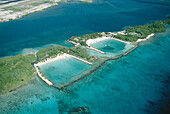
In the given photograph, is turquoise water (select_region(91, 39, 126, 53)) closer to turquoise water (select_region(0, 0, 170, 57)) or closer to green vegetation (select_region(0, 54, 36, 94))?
turquoise water (select_region(0, 0, 170, 57))

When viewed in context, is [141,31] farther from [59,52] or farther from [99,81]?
[99,81]

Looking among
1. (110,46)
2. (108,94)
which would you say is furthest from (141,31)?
(108,94)

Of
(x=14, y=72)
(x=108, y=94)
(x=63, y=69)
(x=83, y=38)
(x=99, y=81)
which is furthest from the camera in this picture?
(x=83, y=38)

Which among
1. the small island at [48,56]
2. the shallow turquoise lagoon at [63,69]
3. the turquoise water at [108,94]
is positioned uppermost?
the small island at [48,56]

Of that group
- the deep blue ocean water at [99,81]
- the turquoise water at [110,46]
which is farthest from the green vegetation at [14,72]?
the turquoise water at [110,46]

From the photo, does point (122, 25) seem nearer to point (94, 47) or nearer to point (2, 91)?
point (94, 47)

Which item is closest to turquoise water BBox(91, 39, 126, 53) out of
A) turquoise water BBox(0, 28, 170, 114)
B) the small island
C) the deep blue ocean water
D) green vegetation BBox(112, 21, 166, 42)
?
the small island

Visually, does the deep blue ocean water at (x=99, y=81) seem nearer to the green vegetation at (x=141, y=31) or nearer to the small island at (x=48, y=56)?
the small island at (x=48, y=56)
